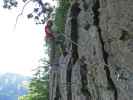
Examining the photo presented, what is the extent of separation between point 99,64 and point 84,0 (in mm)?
2653

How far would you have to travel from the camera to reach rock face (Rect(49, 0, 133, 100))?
323 inches

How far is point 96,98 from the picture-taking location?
30.6 ft

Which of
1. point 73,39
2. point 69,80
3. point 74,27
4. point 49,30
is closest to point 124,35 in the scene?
point 73,39

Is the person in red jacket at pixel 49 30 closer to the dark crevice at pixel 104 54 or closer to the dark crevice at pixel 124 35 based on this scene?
the dark crevice at pixel 104 54

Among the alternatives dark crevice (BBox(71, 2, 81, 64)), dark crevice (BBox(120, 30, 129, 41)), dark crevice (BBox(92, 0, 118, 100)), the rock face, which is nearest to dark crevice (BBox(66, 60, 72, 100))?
the rock face

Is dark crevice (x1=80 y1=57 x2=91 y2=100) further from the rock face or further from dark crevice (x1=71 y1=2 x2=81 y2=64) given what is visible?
dark crevice (x1=71 y1=2 x2=81 y2=64)

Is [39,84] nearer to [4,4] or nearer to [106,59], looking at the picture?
[4,4]

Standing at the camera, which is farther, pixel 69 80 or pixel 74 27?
pixel 69 80

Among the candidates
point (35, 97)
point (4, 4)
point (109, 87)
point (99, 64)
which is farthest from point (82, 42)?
point (35, 97)

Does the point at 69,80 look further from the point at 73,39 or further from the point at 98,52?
the point at 98,52

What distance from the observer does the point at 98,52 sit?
9.17 metres

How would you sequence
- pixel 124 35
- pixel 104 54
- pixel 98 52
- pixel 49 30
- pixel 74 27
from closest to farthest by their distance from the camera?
1. pixel 124 35
2. pixel 104 54
3. pixel 98 52
4. pixel 74 27
5. pixel 49 30

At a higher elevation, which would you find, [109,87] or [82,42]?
[82,42]

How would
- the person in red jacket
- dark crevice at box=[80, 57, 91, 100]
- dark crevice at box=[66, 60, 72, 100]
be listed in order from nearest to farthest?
dark crevice at box=[80, 57, 91, 100]
dark crevice at box=[66, 60, 72, 100]
the person in red jacket
